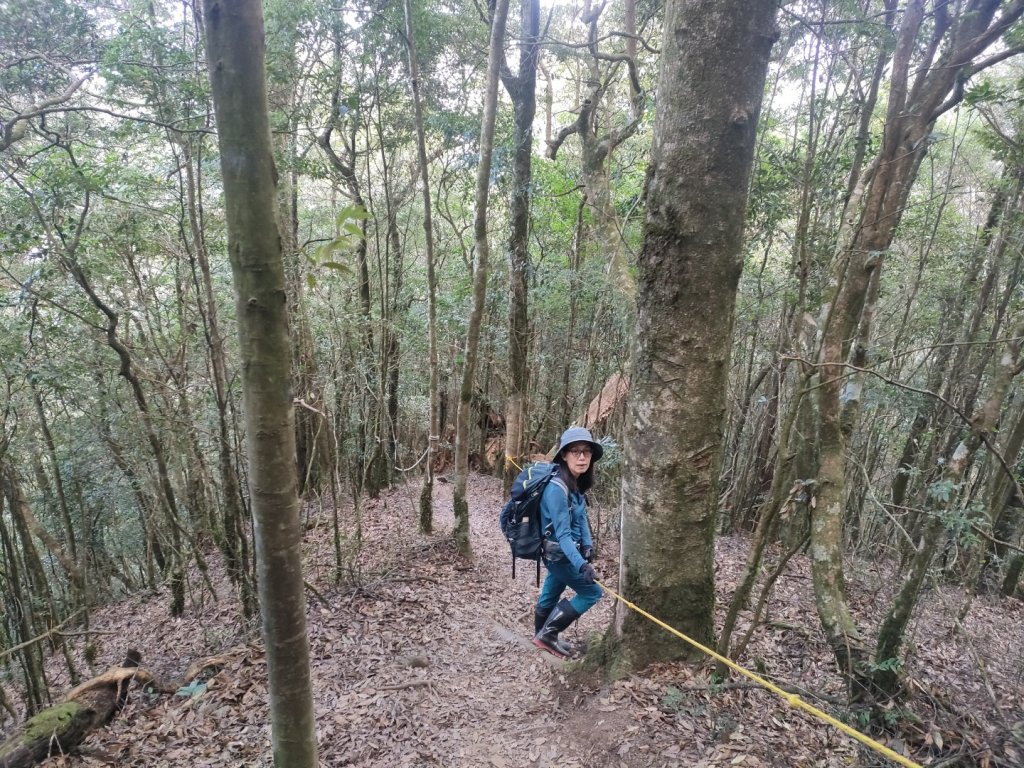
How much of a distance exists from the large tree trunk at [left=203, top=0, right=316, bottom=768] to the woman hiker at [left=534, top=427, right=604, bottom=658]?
235cm

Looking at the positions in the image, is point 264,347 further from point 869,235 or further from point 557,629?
point 869,235

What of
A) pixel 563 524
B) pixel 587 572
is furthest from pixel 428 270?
pixel 587 572

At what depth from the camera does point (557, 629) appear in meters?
4.47

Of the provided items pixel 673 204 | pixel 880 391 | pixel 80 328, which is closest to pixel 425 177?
pixel 673 204

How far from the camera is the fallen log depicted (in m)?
3.69

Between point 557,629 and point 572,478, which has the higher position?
point 572,478

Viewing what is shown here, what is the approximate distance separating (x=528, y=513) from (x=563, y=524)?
0.34 meters

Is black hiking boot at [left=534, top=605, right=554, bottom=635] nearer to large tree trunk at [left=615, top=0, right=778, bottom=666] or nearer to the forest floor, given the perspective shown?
the forest floor

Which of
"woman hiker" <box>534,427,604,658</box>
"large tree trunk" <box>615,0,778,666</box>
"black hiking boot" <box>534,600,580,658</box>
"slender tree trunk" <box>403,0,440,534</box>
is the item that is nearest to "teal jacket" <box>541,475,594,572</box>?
"woman hiker" <box>534,427,604,658</box>

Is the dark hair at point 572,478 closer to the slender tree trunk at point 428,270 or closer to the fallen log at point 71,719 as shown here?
the slender tree trunk at point 428,270

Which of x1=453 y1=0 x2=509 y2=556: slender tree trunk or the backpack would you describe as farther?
x1=453 y1=0 x2=509 y2=556: slender tree trunk

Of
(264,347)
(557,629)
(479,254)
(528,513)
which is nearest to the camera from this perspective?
(264,347)

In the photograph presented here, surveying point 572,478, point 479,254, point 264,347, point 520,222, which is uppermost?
point 520,222

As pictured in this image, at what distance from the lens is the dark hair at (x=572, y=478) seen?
165 inches
